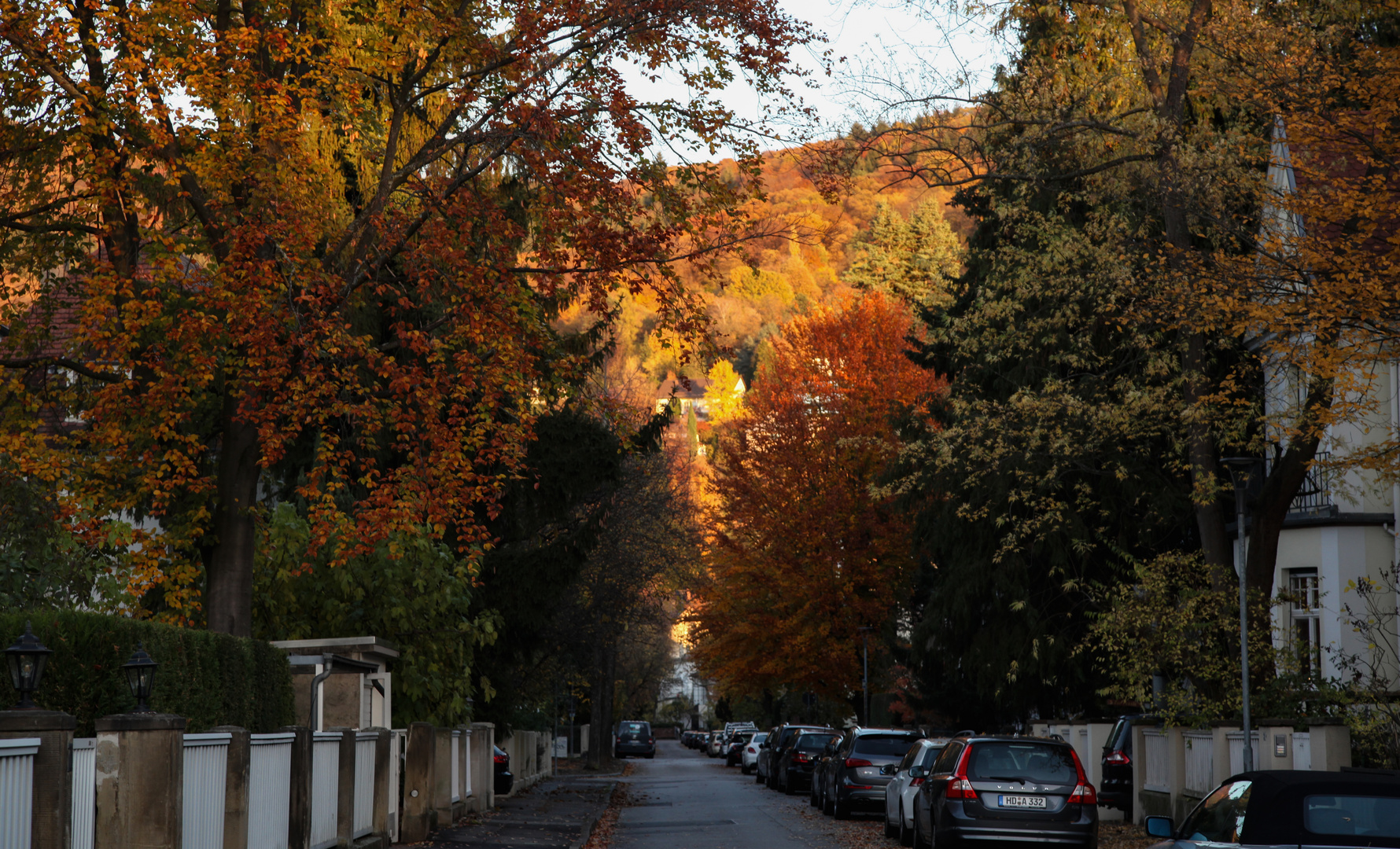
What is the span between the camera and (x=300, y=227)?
55.0 feet

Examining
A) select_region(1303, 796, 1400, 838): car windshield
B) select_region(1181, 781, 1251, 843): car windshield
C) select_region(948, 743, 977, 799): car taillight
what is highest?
select_region(1303, 796, 1400, 838): car windshield

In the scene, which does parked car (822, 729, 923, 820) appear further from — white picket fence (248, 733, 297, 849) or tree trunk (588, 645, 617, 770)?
tree trunk (588, 645, 617, 770)

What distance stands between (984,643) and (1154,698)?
5285 millimetres

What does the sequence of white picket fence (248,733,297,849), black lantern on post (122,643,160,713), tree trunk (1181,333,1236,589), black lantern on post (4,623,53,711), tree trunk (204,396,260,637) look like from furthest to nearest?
1. tree trunk (1181,333,1236,589)
2. tree trunk (204,396,260,637)
3. white picket fence (248,733,297,849)
4. black lantern on post (122,643,160,713)
5. black lantern on post (4,623,53,711)

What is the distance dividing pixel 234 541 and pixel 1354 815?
13813 millimetres

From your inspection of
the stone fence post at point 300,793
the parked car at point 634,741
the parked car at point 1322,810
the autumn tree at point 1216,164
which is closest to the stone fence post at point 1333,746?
the autumn tree at point 1216,164

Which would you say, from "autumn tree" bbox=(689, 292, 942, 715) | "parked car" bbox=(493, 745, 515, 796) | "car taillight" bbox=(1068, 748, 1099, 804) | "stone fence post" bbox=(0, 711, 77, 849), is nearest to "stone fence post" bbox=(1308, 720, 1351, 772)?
"car taillight" bbox=(1068, 748, 1099, 804)

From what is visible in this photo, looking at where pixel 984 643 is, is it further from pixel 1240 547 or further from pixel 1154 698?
pixel 1240 547

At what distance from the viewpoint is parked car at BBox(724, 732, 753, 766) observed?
59.8 metres

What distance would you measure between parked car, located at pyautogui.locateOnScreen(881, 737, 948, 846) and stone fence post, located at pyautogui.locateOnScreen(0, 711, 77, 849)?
43.0 feet

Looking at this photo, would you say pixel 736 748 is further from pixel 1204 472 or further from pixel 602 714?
pixel 1204 472

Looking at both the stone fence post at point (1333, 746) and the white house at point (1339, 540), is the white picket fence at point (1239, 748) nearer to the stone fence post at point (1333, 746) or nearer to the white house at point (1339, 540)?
the stone fence post at point (1333, 746)

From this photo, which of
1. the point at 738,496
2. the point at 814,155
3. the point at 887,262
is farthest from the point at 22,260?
the point at 887,262

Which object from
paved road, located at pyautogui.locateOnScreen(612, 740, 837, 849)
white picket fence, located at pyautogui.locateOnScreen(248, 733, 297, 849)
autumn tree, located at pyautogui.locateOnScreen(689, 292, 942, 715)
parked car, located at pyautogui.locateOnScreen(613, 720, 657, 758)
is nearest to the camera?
white picket fence, located at pyautogui.locateOnScreen(248, 733, 297, 849)
